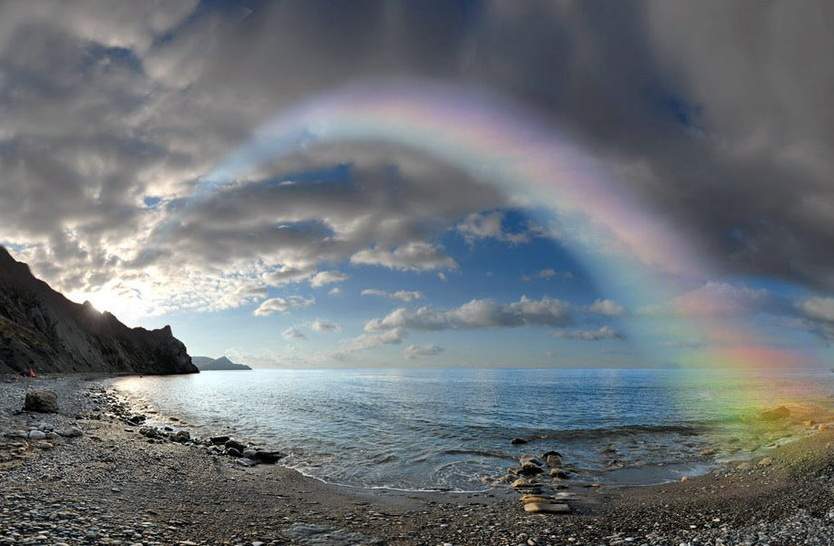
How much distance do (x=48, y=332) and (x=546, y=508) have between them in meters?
174

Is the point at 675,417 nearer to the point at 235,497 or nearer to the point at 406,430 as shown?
the point at 406,430

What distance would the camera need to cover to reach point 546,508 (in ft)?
50.6

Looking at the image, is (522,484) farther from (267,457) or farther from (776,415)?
(776,415)

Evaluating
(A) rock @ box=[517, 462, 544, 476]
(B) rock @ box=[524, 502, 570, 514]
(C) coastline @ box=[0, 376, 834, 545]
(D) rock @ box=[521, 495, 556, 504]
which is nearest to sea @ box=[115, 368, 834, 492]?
(A) rock @ box=[517, 462, 544, 476]

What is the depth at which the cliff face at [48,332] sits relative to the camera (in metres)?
104

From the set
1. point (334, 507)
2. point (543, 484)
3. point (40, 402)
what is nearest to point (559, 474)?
point (543, 484)

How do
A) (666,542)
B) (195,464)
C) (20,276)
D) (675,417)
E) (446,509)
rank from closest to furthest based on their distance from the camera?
(666,542)
(446,509)
(195,464)
(675,417)
(20,276)

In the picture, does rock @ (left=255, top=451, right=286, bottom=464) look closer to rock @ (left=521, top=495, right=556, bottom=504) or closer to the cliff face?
rock @ (left=521, top=495, right=556, bottom=504)

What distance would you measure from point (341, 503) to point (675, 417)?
156ft

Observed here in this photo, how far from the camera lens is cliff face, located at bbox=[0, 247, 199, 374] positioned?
4092 inches

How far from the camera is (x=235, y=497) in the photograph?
16.3 m

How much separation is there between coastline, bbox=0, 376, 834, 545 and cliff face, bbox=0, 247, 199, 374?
99578mm

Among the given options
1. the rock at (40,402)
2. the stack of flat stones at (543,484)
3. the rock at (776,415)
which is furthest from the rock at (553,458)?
the rock at (40,402)

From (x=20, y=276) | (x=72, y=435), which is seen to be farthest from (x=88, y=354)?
(x=72, y=435)
